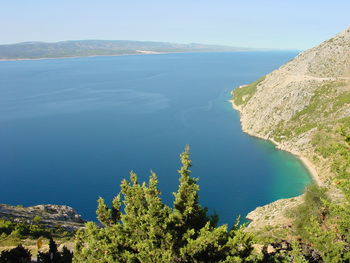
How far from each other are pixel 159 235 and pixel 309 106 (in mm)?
75759

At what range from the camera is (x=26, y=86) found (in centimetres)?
17950

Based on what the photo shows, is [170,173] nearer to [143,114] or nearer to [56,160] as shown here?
[56,160]

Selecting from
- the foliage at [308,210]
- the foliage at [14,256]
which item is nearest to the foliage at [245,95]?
the foliage at [308,210]

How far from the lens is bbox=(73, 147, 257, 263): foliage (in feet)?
45.6

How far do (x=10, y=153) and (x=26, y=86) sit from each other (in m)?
121

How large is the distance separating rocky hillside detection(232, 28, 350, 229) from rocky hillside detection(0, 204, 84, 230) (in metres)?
36.7

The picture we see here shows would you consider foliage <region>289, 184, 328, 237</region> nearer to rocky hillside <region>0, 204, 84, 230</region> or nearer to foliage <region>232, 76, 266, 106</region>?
rocky hillside <region>0, 204, 84, 230</region>

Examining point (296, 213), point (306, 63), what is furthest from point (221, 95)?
point (296, 213)

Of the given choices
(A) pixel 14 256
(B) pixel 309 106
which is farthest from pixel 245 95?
(A) pixel 14 256

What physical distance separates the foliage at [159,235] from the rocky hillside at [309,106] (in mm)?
34873

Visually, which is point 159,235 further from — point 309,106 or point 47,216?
point 309,106

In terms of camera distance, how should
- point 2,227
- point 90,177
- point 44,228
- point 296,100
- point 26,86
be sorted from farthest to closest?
1. point 26,86
2. point 296,100
3. point 90,177
4. point 44,228
5. point 2,227

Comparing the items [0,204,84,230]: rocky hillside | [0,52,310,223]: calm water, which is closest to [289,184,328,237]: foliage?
[0,52,310,223]: calm water

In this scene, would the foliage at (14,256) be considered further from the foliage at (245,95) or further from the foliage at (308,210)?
the foliage at (245,95)
